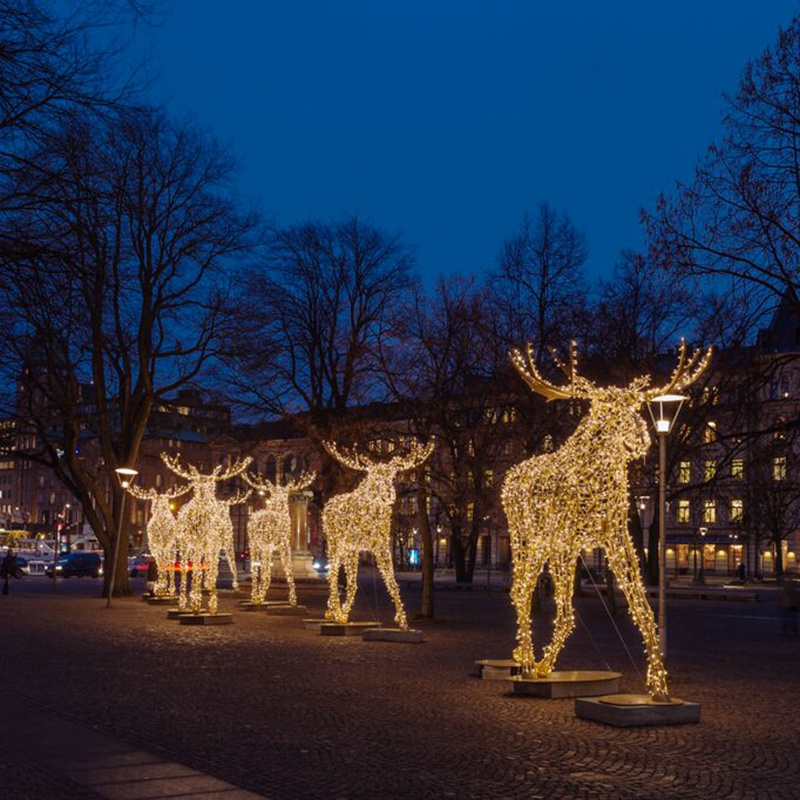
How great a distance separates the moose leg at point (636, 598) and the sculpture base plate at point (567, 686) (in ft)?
3.73

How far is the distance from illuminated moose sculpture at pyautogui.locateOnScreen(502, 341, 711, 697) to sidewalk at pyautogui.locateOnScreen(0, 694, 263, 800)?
20.0 ft

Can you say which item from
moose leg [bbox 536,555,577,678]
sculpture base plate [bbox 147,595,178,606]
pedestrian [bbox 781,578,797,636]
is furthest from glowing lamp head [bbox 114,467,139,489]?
moose leg [bbox 536,555,577,678]

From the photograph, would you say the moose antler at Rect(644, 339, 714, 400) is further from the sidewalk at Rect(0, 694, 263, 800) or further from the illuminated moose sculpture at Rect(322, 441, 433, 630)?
the illuminated moose sculpture at Rect(322, 441, 433, 630)

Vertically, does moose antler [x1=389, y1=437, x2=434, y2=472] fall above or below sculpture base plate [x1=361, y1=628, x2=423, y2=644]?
above

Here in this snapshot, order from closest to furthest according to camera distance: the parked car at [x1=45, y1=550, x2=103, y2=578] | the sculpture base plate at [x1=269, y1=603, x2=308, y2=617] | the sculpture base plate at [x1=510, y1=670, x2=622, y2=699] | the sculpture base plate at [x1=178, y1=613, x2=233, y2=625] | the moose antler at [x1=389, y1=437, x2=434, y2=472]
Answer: the sculpture base plate at [x1=510, y1=670, x2=622, y2=699] → the moose antler at [x1=389, y1=437, x2=434, y2=472] → the sculpture base plate at [x1=178, y1=613, x2=233, y2=625] → the sculpture base plate at [x1=269, y1=603, x2=308, y2=617] → the parked car at [x1=45, y1=550, x2=103, y2=578]

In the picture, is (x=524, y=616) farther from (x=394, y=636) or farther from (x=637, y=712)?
(x=394, y=636)

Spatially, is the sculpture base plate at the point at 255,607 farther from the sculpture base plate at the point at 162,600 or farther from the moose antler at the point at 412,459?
the moose antler at the point at 412,459

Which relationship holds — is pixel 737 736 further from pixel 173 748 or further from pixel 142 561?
pixel 142 561

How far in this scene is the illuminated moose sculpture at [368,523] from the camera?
80.7ft

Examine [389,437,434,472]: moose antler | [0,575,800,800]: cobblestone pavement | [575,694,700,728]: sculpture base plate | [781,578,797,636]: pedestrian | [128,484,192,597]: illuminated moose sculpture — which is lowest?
[0,575,800,800]: cobblestone pavement

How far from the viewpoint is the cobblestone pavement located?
10.1 meters

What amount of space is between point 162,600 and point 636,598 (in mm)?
25682

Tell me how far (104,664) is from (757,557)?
7652 centimetres

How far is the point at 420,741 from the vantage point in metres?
11.9
